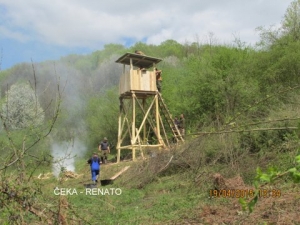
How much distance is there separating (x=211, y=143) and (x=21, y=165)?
809 centimetres

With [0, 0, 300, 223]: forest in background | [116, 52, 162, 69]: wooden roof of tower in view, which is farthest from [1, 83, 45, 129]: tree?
[116, 52, 162, 69]: wooden roof of tower

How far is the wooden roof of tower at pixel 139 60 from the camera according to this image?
18.8 m

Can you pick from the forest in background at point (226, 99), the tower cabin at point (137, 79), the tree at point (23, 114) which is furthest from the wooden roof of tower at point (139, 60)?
the tree at point (23, 114)

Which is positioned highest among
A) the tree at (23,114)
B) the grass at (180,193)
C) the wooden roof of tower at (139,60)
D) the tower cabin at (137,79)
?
the wooden roof of tower at (139,60)

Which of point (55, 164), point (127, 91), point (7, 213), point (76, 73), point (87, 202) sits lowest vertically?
point (87, 202)

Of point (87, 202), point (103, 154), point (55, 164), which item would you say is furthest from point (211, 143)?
point (103, 154)

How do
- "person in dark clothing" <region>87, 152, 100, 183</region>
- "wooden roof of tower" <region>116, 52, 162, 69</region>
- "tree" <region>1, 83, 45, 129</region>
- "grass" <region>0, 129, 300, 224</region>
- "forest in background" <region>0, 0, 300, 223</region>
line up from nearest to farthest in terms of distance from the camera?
"tree" <region>1, 83, 45, 129</region>, "grass" <region>0, 129, 300, 224</region>, "forest in background" <region>0, 0, 300, 223</region>, "person in dark clothing" <region>87, 152, 100, 183</region>, "wooden roof of tower" <region>116, 52, 162, 69</region>

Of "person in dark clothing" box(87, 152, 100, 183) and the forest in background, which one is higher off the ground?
the forest in background

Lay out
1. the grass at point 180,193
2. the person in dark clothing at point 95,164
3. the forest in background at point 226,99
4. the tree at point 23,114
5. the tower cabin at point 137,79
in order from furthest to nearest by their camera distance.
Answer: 1. the tower cabin at point 137,79
2. the person in dark clothing at point 95,164
3. the forest in background at point 226,99
4. the grass at point 180,193
5. the tree at point 23,114

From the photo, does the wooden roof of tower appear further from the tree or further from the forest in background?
the tree

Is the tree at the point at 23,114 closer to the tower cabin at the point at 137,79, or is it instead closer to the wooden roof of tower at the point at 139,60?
the tower cabin at the point at 137,79

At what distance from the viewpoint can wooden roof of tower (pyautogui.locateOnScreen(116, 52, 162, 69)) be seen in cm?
1880

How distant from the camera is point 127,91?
1875cm

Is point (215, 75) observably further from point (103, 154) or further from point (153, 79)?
point (103, 154)
